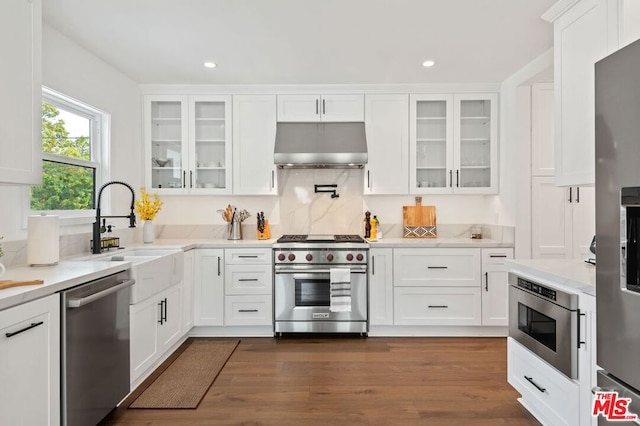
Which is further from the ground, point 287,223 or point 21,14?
point 21,14

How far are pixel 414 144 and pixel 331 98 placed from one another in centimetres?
101

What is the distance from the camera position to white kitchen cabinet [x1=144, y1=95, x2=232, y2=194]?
4016 mm

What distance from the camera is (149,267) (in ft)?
8.84

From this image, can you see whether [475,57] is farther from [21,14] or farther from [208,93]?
[21,14]

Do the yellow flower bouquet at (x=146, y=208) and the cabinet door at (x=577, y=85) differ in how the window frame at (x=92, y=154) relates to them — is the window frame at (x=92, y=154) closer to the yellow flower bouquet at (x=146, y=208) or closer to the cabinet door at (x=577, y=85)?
the yellow flower bouquet at (x=146, y=208)

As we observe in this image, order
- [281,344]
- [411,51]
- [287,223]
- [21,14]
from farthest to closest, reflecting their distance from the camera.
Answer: [287,223] < [281,344] < [411,51] < [21,14]

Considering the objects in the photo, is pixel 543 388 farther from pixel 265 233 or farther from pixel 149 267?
pixel 265 233

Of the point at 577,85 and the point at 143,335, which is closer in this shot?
the point at 577,85

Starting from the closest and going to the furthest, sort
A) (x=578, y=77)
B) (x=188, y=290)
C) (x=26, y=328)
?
1. (x=26, y=328)
2. (x=578, y=77)
3. (x=188, y=290)

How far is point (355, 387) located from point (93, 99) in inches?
124

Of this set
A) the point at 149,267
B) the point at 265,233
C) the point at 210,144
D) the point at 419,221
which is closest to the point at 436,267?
the point at 419,221

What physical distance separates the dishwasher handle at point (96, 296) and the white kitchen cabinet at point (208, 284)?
4.30ft

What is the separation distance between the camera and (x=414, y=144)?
13.2 feet

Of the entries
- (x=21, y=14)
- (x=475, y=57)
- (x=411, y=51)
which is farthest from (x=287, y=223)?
(x=21, y=14)
